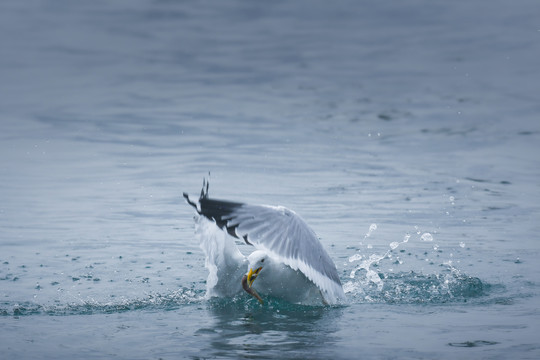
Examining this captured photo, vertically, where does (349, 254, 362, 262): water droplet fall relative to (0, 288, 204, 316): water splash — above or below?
above

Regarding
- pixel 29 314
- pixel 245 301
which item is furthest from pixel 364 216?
pixel 29 314

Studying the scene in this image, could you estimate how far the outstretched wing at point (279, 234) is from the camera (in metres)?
7.65

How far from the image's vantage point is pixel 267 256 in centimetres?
816

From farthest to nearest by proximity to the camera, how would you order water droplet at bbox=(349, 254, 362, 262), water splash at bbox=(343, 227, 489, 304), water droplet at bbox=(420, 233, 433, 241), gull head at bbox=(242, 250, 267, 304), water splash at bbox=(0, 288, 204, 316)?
1. water droplet at bbox=(420, 233, 433, 241)
2. water droplet at bbox=(349, 254, 362, 262)
3. water splash at bbox=(343, 227, 489, 304)
4. gull head at bbox=(242, 250, 267, 304)
5. water splash at bbox=(0, 288, 204, 316)

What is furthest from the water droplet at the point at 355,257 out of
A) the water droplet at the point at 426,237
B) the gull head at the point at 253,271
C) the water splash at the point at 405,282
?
the gull head at the point at 253,271

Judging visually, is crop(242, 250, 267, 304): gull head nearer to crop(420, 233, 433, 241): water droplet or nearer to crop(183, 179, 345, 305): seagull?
crop(183, 179, 345, 305): seagull

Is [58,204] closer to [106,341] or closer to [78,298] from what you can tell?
[78,298]

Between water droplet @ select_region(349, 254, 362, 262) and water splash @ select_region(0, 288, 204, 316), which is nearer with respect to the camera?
water splash @ select_region(0, 288, 204, 316)

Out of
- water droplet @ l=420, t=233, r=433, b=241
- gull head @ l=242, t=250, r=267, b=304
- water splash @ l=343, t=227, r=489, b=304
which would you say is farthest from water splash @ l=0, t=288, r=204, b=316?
water droplet @ l=420, t=233, r=433, b=241

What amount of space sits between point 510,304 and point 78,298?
3731 mm

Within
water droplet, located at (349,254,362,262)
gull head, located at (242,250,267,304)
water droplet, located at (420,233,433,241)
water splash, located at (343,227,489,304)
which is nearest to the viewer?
gull head, located at (242,250,267,304)

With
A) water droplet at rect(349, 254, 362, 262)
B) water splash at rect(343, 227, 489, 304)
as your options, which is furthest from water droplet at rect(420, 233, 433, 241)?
water droplet at rect(349, 254, 362, 262)

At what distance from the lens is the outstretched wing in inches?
301

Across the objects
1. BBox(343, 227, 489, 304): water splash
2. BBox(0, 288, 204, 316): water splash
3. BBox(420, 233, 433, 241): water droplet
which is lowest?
BBox(0, 288, 204, 316): water splash
